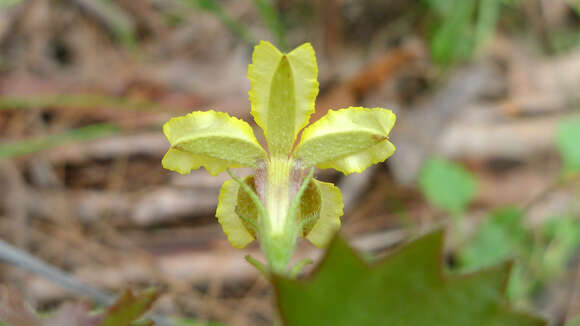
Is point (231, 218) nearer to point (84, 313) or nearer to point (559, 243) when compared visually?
point (84, 313)

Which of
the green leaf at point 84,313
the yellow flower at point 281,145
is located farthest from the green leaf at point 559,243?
the green leaf at point 84,313

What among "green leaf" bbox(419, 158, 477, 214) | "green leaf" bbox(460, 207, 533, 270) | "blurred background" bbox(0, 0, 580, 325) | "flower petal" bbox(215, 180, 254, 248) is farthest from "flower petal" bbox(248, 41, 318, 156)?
"green leaf" bbox(460, 207, 533, 270)

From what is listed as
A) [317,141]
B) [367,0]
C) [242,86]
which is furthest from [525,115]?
[317,141]

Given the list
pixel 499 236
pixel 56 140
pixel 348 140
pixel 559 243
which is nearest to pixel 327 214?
pixel 348 140

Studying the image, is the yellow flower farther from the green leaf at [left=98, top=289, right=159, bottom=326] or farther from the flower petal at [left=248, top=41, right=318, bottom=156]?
the green leaf at [left=98, top=289, right=159, bottom=326]

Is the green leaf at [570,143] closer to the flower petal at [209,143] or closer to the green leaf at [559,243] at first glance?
the green leaf at [559,243]
